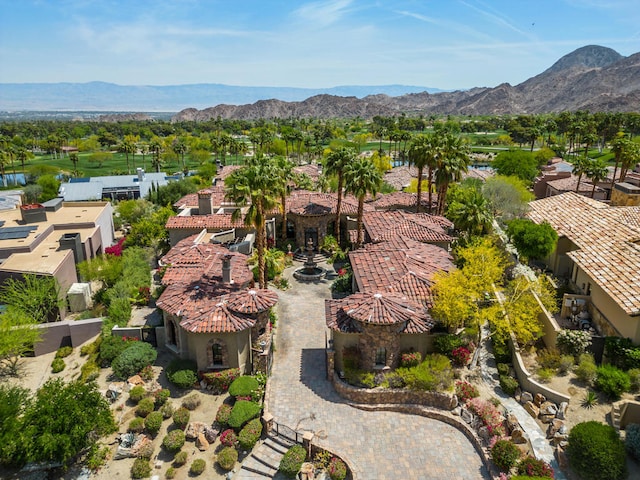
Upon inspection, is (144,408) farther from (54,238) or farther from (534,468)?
(54,238)

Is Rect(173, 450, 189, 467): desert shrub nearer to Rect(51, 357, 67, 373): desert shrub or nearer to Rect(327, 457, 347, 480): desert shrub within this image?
Rect(327, 457, 347, 480): desert shrub

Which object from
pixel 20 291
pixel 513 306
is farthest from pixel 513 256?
pixel 20 291

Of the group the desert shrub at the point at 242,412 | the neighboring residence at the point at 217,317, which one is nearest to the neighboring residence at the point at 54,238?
the neighboring residence at the point at 217,317

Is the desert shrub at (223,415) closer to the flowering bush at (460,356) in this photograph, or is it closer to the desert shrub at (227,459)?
the desert shrub at (227,459)

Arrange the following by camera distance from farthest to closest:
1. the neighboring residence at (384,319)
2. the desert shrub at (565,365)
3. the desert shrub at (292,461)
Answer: the desert shrub at (565,365)
the neighboring residence at (384,319)
the desert shrub at (292,461)

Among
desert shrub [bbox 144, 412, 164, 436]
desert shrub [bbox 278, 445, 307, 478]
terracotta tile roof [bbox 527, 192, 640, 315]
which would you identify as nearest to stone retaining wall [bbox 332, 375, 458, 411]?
desert shrub [bbox 278, 445, 307, 478]

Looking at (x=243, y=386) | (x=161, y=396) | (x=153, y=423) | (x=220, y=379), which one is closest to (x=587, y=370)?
(x=243, y=386)
